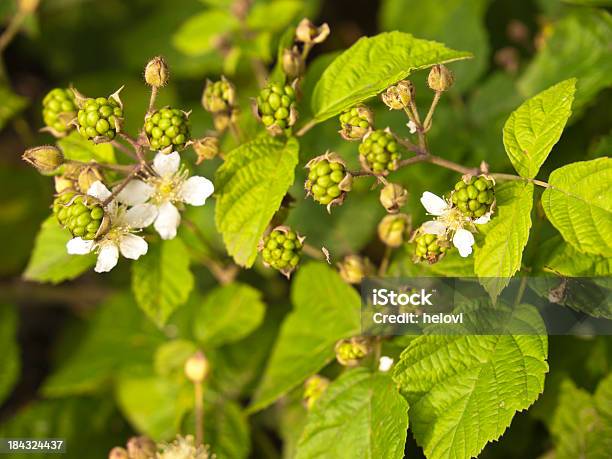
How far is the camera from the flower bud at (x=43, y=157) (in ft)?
7.61

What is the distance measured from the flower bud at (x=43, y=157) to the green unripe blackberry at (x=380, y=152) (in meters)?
1.04

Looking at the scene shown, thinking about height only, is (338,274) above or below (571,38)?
below

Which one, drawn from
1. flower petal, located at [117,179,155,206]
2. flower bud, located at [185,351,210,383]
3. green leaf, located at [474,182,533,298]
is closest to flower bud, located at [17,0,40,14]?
flower petal, located at [117,179,155,206]

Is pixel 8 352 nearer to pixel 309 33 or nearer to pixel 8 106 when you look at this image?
pixel 8 106

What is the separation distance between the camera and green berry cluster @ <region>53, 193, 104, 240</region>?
2070 mm

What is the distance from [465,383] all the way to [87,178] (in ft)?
4.60

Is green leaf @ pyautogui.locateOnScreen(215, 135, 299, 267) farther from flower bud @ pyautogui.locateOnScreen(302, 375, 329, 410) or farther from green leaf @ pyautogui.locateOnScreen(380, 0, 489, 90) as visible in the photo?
green leaf @ pyautogui.locateOnScreen(380, 0, 489, 90)

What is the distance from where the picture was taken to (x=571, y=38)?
120 inches

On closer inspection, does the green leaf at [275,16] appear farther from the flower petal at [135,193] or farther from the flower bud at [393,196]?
the flower bud at [393,196]

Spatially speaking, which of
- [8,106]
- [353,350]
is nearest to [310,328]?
[353,350]

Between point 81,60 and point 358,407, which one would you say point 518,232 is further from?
point 81,60

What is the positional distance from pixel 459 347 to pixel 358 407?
427 millimetres

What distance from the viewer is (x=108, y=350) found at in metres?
3.62

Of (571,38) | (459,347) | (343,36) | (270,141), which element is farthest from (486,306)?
(343,36)
